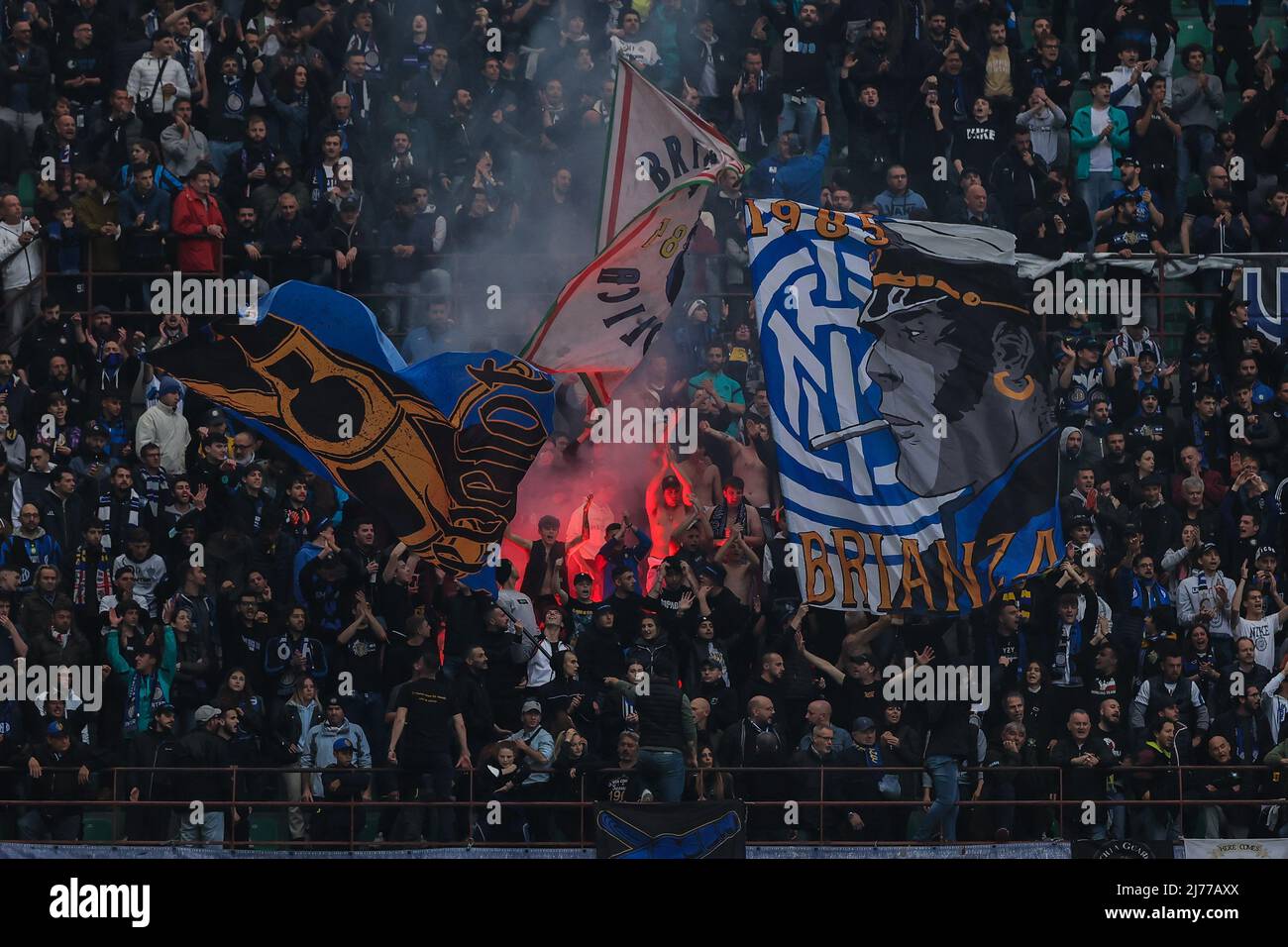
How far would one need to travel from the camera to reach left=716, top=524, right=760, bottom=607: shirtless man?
21391mm

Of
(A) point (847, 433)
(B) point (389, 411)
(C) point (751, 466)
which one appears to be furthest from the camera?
(C) point (751, 466)

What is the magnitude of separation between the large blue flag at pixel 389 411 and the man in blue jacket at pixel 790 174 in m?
4.83

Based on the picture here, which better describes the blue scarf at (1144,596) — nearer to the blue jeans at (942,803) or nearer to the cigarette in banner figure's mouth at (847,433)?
the blue jeans at (942,803)

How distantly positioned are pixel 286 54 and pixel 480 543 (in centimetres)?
670

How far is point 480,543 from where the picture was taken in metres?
20.0

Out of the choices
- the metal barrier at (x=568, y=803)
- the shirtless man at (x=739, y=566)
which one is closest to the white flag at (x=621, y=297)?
the shirtless man at (x=739, y=566)

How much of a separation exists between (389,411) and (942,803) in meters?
4.90

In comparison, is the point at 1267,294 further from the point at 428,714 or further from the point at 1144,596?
the point at 428,714

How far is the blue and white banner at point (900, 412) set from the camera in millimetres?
20672

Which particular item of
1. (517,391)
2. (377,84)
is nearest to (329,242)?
(377,84)

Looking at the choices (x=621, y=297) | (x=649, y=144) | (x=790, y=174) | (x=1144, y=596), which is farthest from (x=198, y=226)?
(x=1144, y=596)

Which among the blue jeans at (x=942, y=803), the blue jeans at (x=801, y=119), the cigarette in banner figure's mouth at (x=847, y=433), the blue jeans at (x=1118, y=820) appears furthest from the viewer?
the blue jeans at (x=801, y=119)

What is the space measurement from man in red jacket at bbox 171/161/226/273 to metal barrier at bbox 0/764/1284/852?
496 cm

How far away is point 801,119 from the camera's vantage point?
25047mm
